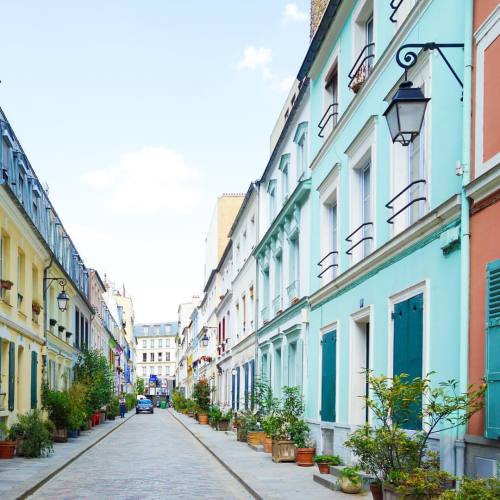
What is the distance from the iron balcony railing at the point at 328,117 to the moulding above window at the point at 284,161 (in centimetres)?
448

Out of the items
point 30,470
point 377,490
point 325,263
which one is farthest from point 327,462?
point 30,470

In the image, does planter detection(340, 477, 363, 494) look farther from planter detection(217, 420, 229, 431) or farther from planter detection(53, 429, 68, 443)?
planter detection(217, 420, 229, 431)

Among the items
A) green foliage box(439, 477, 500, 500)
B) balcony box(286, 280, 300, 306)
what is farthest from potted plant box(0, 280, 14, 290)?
green foliage box(439, 477, 500, 500)

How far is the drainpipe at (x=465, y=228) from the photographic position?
8.44 metres

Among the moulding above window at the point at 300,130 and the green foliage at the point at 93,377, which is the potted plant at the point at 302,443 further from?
the green foliage at the point at 93,377

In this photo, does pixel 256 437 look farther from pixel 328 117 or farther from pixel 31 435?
pixel 328 117

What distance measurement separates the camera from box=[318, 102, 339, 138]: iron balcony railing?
1598 cm

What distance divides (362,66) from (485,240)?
6293 mm

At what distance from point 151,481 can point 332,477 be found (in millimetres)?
3364

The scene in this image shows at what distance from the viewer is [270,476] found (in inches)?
570

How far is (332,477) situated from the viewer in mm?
13203

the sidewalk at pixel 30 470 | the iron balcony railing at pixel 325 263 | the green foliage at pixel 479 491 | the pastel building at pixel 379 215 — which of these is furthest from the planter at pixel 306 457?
the green foliage at pixel 479 491

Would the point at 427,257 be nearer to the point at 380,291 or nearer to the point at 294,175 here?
the point at 380,291

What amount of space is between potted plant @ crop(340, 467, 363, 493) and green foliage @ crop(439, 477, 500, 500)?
514 centimetres
